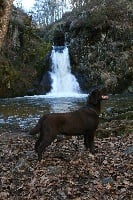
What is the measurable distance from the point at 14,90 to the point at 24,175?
24.7 m

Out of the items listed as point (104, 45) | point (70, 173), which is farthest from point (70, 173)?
point (104, 45)

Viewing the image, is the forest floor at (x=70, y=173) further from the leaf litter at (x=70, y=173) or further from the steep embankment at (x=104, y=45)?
the steep embankment at (x=104, y=45)

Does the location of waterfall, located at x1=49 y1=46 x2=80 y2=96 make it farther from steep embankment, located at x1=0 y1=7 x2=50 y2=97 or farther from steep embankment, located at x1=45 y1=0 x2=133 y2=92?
steep embankment, located at x1=0 y1=7 x2=50 y2=97

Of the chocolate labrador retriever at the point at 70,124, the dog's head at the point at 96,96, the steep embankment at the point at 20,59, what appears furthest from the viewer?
the steep embankment at the point at 20,59

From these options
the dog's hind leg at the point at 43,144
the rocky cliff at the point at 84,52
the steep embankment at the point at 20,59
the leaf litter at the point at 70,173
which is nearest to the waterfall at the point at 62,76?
the rocky cliff at the point at 84,52

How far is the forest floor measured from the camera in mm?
6520

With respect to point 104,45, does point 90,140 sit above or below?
below

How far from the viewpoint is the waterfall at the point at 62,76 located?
114 ft

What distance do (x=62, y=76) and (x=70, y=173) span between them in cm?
2888

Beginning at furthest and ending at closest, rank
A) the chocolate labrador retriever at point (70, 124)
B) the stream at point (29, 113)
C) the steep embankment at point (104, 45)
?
the steep embankment at point (104, 45), the stream at point (29, 113), the chocolate labrador retriever at point (70, 124)

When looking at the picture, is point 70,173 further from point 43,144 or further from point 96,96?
point 96,96

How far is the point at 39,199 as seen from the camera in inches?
254

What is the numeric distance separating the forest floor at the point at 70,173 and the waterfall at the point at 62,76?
80.2ft

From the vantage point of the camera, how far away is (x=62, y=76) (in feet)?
118
